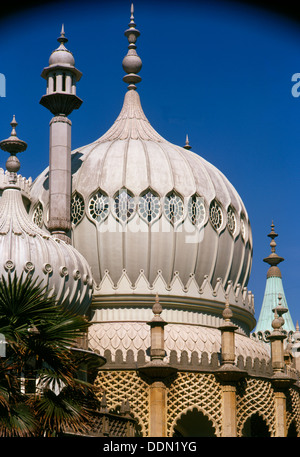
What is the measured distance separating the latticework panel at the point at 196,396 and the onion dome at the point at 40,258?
142 inches

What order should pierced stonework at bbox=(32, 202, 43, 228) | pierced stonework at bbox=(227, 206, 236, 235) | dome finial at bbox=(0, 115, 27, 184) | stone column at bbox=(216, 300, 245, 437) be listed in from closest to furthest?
stone column at bbox=(216, 300, 245, 437) < dome finial at bbox=(0, 115, 27, 184) < pierced stonework at bbox=(32, 202, 43, 228) < pierced stonework at bbox=(227, 206, 236, 235)

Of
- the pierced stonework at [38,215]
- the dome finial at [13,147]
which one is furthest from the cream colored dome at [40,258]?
the pierced stonework at [38,215]

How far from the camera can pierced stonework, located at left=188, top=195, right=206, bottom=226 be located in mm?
34188

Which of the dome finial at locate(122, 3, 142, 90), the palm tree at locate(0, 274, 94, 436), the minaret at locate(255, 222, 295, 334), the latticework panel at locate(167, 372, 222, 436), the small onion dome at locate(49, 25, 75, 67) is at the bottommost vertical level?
the palm tree at locate(0, 274, 94, 436)

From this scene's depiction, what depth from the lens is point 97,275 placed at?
33.6 m

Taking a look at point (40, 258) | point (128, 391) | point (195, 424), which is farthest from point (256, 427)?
point (40, 258)

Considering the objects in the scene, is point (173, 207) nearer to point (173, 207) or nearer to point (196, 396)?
point (173, 207)

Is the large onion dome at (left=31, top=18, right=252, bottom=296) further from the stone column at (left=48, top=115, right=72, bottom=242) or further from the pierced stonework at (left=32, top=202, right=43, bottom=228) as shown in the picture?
the stone column at (left=48, top=115, right=72, bottom=242)

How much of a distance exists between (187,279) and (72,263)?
5721 mm

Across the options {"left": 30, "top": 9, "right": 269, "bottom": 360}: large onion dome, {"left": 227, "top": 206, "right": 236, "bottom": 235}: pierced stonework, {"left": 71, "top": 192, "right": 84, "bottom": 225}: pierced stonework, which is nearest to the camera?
{"left": 30, "top": 9, "right": 269, "bottom": 360}: large onion dome

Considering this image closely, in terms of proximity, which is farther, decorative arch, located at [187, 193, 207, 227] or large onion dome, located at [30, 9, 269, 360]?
decorative arch, located at [187, 193, 207, 227]

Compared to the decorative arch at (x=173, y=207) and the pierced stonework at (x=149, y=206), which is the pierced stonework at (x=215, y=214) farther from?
the pierced stonework at (x=149, y=206)

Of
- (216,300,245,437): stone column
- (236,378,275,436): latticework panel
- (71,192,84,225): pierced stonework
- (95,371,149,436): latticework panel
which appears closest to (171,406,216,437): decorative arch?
(216,300,245,437): stone column
